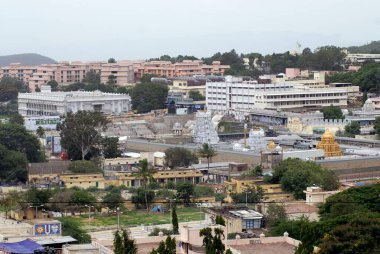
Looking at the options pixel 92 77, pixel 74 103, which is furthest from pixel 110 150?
pixel 92 77

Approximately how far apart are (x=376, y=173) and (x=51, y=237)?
1681 centimetres

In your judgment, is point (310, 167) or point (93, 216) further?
point (310, 167)

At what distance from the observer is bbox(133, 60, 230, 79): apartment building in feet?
272

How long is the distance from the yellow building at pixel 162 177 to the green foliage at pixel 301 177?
4521 millimetres

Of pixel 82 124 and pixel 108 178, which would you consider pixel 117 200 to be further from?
pixel 82 124

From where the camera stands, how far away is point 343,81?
69.6 metres

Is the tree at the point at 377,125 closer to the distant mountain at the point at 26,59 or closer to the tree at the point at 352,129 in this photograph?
the tree at the point at 352,129

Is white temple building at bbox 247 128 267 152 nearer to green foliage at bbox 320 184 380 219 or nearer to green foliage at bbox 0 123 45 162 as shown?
green foliage at bbox 0 123 45 162

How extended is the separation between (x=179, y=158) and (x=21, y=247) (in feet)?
62.4

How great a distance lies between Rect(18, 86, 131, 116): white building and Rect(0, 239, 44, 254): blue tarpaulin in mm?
38581

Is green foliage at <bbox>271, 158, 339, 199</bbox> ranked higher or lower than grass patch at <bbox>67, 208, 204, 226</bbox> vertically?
higher

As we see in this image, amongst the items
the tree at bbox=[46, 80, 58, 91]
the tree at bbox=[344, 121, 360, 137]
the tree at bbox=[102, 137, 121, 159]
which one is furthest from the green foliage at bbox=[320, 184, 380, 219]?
the tree at bbox=[46, 80, 58, 91]

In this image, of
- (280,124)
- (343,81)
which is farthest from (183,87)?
(280,124)

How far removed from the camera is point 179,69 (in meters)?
82.9
